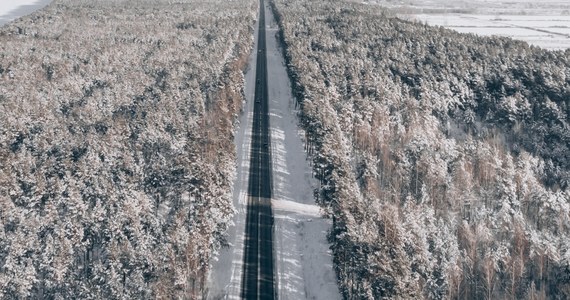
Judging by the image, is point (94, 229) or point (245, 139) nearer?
point (94, 229)

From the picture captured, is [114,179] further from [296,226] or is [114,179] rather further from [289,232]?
[296,226]

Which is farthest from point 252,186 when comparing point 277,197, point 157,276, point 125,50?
point 125,50

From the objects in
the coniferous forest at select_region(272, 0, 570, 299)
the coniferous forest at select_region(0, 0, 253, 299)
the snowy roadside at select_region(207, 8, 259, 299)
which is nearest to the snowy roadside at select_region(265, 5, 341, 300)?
the coniferous forest at select_region(272, 0, 570, 299)

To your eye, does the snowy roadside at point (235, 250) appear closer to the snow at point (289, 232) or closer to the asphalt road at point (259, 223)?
the snow at point (289, 232)

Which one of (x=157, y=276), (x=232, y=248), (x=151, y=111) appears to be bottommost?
(x=232, y=248)

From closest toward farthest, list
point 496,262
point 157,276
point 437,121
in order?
1. point 157,276
2. point 496,262
3. point 437,121

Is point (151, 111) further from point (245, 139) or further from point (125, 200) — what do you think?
point (125, 200)

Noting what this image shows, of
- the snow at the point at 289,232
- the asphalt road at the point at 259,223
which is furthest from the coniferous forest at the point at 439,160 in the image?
the asphalt road at the point at 259,223
